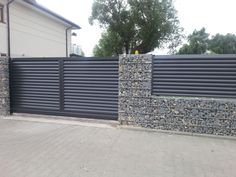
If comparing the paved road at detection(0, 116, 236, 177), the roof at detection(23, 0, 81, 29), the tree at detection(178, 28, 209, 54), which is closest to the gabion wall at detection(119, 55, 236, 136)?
the paved road at detection(0, 116, 236, 177)

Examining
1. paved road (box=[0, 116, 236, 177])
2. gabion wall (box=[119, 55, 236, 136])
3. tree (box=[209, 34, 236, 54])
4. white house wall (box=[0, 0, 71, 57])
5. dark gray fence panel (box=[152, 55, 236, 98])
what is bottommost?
paved road (box=[0, 116, 236, 177])

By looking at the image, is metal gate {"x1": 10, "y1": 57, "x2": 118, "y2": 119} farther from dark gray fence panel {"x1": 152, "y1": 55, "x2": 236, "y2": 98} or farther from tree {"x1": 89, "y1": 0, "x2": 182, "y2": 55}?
tree {"x1": 89, "y1": 0, "x2": 182, "y2": 55}

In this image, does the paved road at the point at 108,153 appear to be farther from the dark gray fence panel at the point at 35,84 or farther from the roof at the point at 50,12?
the roof at the point at 50,12

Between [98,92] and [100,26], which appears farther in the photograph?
[100,26]

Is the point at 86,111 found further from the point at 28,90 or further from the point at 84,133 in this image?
the point at 28,90

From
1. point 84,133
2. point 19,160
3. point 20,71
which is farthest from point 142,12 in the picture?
point 19,160

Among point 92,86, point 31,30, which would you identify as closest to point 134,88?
point 92,86

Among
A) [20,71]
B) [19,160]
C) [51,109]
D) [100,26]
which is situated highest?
[100,26]

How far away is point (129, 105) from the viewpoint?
559cm

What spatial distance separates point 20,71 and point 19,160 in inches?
140

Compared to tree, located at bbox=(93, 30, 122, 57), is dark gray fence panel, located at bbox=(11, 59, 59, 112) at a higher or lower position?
lower

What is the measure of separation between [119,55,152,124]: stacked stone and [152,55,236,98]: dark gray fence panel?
7.3 inches

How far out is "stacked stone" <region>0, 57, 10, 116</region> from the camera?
259 inches

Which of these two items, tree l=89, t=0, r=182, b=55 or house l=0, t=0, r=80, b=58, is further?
tree l=89, t=0, r=182, b=55
